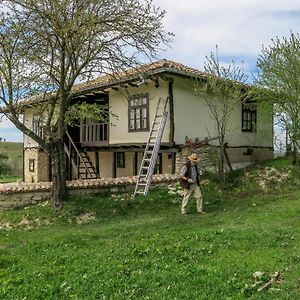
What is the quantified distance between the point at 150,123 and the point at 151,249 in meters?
10.4

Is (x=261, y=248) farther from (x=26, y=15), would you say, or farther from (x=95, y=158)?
(x=95, y=158)

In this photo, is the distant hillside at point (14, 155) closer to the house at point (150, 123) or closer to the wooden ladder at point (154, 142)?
the house at point (150, 123)

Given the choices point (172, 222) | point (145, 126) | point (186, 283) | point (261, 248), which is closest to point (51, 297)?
point (186, 283)

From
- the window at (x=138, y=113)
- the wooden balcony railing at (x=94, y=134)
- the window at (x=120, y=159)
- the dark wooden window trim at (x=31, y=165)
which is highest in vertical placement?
the window at (x=138, y=113)

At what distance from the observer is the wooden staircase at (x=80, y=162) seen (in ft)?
67.8

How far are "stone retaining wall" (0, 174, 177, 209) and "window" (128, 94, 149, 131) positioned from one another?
317 cm

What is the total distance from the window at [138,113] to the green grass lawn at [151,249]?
467 cm

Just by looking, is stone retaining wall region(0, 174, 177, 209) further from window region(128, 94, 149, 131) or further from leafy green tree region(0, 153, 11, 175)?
leafy green tree region(0, 153, 11, 175)

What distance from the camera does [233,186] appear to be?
15.9 m

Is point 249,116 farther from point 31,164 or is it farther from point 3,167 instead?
point 3,167

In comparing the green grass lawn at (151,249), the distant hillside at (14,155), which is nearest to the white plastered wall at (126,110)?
the green grass lawn at (151,249)

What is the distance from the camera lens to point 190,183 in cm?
1209

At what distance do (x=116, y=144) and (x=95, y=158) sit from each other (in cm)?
367

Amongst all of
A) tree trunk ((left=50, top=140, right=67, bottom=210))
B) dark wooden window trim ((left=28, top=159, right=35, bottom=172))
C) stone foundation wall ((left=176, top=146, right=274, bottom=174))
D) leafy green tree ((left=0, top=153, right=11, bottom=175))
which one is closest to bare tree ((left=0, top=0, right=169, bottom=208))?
tree trunk ((left=50, top=140, right=67, bottom=210))
